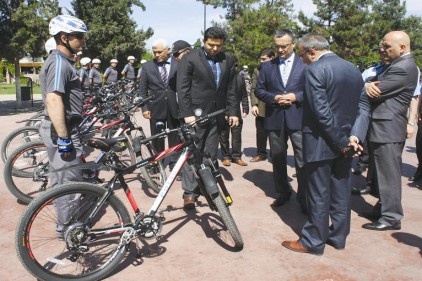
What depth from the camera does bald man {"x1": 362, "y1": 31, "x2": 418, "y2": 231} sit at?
13.0 feet

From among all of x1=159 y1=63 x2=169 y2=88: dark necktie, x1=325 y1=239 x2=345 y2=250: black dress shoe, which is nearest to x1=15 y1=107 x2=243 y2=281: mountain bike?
x1=325 y1=239 x2=345 y2=250: black dress shoe

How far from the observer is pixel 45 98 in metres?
3.39

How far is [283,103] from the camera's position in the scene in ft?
14.6

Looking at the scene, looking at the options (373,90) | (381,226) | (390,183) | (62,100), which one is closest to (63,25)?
(62,100)

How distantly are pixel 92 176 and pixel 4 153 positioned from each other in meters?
2.84

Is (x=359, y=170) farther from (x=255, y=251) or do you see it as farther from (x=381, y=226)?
(x=255, y=251)

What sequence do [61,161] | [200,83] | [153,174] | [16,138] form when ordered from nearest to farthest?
[61,161], [200,83], [153,174], [16,138]

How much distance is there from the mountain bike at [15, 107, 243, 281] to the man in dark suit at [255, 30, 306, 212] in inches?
51.7

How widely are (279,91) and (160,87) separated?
215 cm

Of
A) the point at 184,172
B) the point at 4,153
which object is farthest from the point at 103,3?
the point at 184,172

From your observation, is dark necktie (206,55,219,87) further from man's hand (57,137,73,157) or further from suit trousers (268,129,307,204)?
man's hand (57,137,73,157)

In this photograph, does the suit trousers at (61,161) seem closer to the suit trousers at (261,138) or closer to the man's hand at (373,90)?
the man's hand at (373,90)

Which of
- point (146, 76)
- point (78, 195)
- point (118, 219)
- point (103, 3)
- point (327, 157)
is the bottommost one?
point (118, 219)

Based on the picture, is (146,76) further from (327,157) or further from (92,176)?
(327,157)
